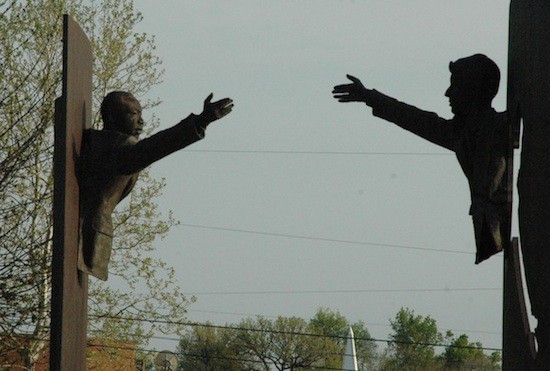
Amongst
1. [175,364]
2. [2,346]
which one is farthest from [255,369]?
[2,346]

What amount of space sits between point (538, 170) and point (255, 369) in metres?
51.8

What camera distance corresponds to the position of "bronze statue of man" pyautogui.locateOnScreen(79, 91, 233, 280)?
6.16 m

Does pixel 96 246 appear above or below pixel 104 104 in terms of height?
below

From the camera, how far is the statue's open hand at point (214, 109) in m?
6.02

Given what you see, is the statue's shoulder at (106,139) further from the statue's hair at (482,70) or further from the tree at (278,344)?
the tree at (278,344)

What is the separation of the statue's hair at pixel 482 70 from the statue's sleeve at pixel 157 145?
129 centimetres

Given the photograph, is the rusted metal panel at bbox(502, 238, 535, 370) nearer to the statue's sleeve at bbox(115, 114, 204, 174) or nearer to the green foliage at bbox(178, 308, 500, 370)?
the statue's sleeve at bbox(115, 114, 204, 174)

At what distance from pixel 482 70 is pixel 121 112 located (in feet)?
6.23

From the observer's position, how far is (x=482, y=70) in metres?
5.77

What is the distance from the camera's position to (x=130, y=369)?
22.0 m

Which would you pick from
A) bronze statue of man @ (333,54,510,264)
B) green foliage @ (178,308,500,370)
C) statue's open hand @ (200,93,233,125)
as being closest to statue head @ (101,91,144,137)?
statue's open hand @ (200,93,233,125)

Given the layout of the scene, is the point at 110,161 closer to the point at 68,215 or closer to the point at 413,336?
the point at 68,215

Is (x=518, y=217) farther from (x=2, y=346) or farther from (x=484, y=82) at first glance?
(x=2, y=346)

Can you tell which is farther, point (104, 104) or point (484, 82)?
point (104, 104)
